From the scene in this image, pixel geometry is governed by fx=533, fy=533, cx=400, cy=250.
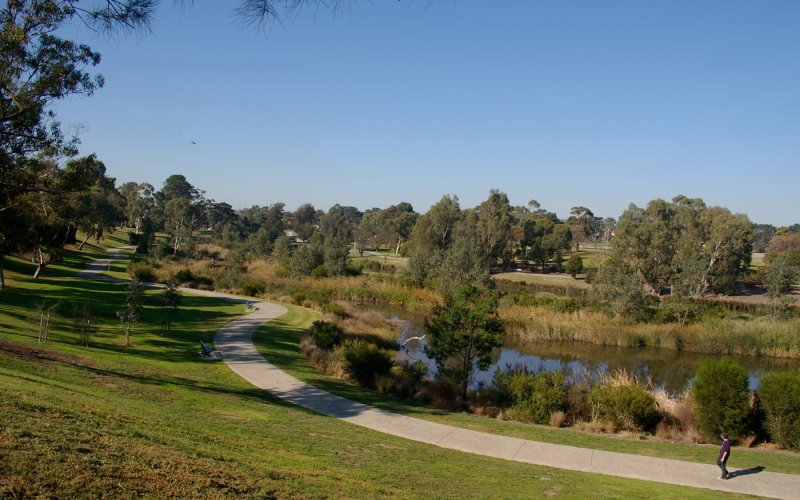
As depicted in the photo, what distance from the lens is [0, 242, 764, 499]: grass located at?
206 inches

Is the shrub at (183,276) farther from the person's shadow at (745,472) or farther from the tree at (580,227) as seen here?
the tree at (580,227)

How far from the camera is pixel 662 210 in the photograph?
59.5m

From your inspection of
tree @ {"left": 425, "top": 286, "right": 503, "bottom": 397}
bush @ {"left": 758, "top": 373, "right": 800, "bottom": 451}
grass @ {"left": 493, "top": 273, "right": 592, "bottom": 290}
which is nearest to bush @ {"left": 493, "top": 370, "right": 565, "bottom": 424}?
tree @ {"left": 425, "top": 286, "right": 503, "bottom": 397}

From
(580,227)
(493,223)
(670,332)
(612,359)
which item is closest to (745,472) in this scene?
(612,359)

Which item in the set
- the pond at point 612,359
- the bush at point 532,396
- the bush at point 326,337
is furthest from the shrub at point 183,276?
the bush at point 532,396

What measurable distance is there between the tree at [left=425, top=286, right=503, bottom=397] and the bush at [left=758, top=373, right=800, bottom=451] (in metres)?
6.72

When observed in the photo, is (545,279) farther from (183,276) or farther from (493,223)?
(183,276)

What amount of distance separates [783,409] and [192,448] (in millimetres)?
11761

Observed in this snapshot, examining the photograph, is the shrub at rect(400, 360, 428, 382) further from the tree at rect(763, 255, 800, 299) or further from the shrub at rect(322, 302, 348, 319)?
the tree at rect(763, 255, 800, 299)

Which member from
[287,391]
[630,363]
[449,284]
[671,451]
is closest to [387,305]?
[449,284]

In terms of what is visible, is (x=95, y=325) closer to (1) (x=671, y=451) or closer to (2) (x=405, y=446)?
(2) (x=405, y=446)

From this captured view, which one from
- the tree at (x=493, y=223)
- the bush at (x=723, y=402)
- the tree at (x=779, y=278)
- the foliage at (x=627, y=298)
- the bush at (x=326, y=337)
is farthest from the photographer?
the tree at (x=493, y=223)

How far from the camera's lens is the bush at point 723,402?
1173 centimetres

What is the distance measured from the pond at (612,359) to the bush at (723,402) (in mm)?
10923
